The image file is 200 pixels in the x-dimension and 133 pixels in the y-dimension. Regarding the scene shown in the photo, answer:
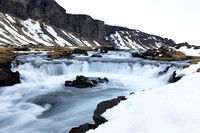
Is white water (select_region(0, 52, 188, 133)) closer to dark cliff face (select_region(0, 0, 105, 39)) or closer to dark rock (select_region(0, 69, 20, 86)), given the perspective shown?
dark rock (select_region(0, 69, 20, 86))

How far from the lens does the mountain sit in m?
96.2

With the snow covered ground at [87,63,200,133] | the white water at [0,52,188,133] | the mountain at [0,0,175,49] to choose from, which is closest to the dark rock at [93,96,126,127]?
the snow covered ground at [87,63,200,133]

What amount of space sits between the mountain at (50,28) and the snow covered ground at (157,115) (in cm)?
7773

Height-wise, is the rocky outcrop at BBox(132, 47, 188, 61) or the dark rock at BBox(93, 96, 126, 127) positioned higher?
the rocky outcrop at BBox(132, 47, 188, 61)

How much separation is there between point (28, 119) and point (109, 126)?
8.03m

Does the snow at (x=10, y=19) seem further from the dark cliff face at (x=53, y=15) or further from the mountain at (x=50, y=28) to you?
the dark cliff face at (x=53, y=15)

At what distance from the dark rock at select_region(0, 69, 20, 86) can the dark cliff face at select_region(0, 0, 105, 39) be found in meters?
116

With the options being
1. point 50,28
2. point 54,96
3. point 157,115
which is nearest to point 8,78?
point 54,96

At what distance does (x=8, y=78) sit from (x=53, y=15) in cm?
13378

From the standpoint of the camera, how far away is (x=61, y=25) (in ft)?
475

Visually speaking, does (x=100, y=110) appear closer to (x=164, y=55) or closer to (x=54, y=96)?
(x=54, y=96)

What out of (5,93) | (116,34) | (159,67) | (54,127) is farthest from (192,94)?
(116,34)

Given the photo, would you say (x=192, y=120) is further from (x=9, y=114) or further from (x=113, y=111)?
(x=9, y=114)

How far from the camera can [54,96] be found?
15.6 metres
